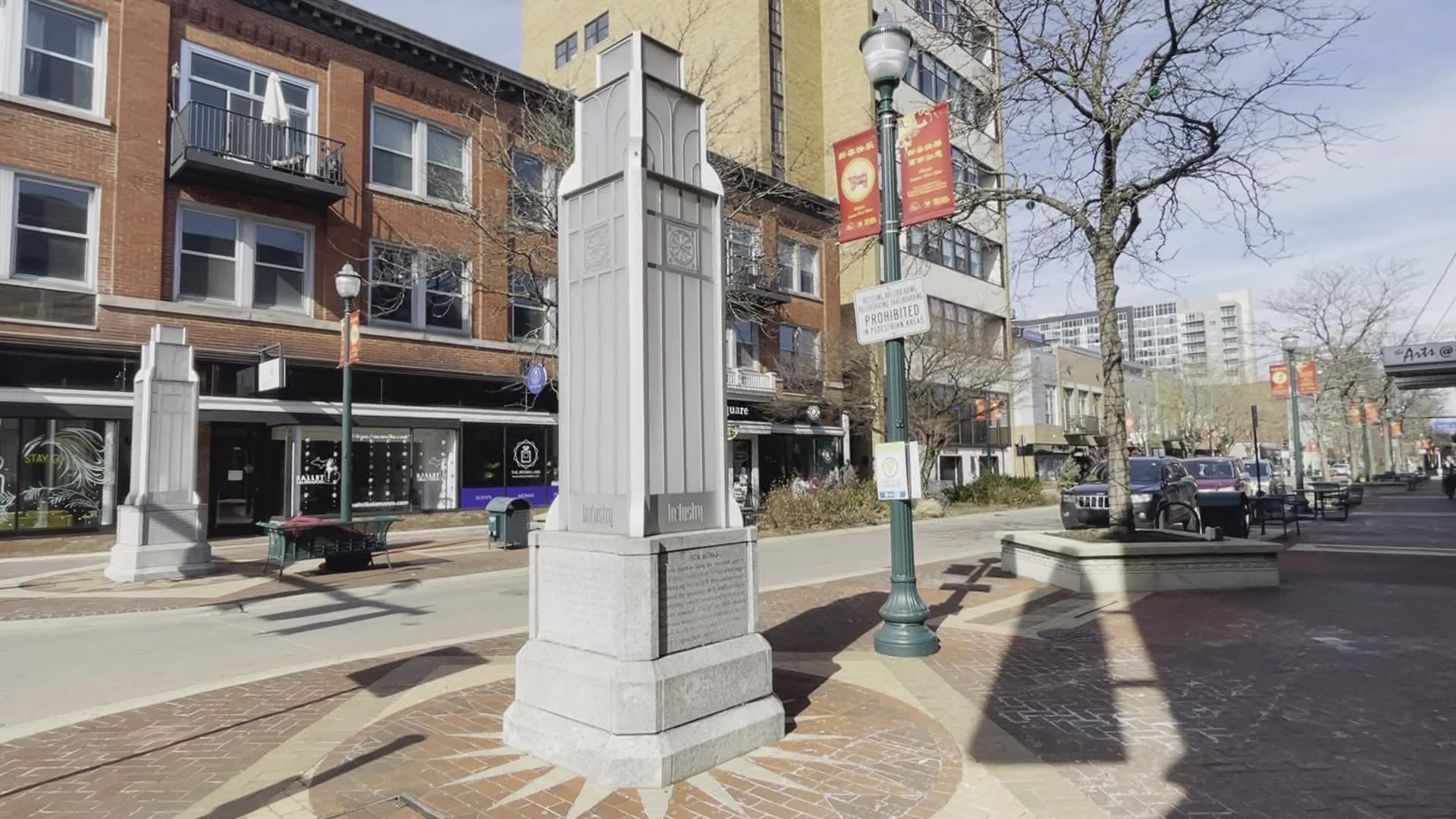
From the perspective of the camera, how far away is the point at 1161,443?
6525 centimetres

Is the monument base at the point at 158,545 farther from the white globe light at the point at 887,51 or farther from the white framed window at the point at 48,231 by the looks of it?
the white globe light at the point at 887,51

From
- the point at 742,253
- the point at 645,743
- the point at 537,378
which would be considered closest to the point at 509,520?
the point at 537,378

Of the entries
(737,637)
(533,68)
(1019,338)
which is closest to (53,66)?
(737,637)

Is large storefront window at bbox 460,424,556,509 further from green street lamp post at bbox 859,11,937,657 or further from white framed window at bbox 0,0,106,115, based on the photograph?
green street lamp post at bbox 859,11,937,657

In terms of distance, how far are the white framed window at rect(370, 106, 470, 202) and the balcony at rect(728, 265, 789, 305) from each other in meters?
7.28

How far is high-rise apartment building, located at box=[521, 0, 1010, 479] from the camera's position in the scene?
1387 inches

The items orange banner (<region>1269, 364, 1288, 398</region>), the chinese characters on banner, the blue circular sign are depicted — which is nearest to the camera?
the chinese characters on banner

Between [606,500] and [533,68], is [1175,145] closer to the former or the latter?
[606,500]

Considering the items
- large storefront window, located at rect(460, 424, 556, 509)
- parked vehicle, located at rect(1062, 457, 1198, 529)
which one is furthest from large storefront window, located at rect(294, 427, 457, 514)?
A: parked vehicle, located at rect(1062, 457, 1198, 529)

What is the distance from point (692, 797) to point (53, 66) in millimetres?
20633

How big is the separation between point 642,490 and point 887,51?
4.87m

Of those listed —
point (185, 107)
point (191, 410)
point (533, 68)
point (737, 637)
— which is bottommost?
point (737, 637)

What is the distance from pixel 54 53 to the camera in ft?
55.1

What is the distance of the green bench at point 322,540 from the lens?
12328mm
